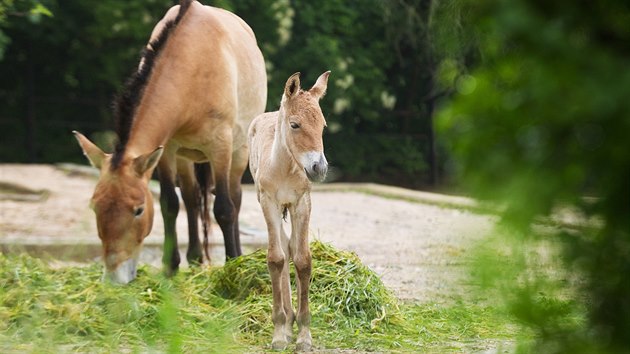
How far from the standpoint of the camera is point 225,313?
5.39 meters

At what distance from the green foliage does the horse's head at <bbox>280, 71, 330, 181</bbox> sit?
270cm

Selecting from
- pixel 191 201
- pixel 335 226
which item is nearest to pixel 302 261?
pixel 191 201

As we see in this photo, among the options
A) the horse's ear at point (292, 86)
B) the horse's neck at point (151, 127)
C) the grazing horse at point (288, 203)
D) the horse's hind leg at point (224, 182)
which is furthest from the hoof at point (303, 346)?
the horse's hind leg at point (224, 182)

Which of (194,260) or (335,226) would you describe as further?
(335,226)

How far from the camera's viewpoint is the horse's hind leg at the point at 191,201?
7582mm

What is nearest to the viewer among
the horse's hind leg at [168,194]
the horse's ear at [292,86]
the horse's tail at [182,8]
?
the horse's ear at [292,86]

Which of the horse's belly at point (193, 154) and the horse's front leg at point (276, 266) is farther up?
the horse's belly at point (193, 154)

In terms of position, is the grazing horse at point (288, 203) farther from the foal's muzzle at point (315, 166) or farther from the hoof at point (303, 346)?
the foal's muzzle at point (315, 166)

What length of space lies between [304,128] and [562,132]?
2993 mm

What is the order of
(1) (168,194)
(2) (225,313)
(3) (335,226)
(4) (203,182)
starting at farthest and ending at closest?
(3) (335,226), (4) (203,182), (1) (168,194), (2) (225,313)

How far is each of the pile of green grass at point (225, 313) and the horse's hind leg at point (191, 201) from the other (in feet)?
4.14

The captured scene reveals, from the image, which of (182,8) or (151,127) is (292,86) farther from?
(182,8)

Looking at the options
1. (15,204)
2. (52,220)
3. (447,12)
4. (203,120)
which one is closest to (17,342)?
(203,120)

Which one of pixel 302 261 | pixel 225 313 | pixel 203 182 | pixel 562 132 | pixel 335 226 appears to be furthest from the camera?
pixel 335 226
